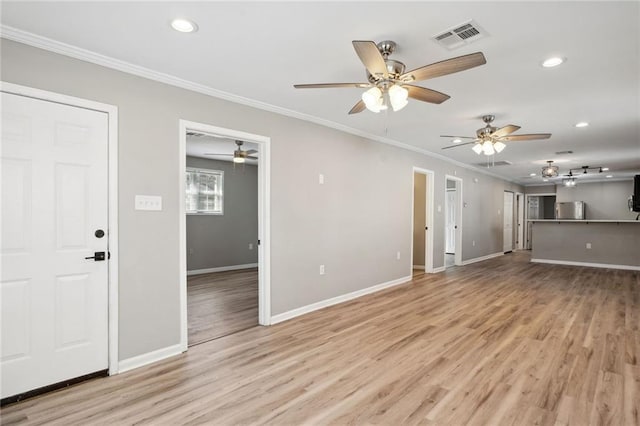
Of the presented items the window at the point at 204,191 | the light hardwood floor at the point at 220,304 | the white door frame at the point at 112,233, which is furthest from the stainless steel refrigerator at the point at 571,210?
the white door frame at the point at 112,233

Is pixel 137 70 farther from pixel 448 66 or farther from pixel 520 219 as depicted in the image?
pixel 520 219

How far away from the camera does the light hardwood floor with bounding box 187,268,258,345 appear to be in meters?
3.76

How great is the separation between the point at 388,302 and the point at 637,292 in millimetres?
4323

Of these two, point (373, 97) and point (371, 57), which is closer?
point (371, 57)

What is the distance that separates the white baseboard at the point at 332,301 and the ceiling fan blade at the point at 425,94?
279 cm

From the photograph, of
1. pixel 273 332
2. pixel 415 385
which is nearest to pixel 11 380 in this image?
pixel 273 332

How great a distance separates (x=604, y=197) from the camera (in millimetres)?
11109

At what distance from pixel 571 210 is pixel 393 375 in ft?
39.1

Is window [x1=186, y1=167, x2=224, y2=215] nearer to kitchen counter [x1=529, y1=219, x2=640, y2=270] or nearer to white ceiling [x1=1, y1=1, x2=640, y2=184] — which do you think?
white ceiling [x1=1, y1=1, x2=640, y2=184]

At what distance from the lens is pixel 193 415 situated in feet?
7.06

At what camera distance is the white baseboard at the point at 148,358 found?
277 cm

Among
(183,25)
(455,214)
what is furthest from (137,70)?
(455,214)

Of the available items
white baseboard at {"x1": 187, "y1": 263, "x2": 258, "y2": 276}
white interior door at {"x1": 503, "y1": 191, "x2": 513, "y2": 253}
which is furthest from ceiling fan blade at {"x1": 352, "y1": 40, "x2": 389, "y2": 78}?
white interior door at {"x1": 503, "y1": 191, "x2": 513, "y2": 253}

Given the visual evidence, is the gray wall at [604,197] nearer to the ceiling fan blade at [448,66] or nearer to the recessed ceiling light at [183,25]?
the ceiling fan blade at [448,66]
